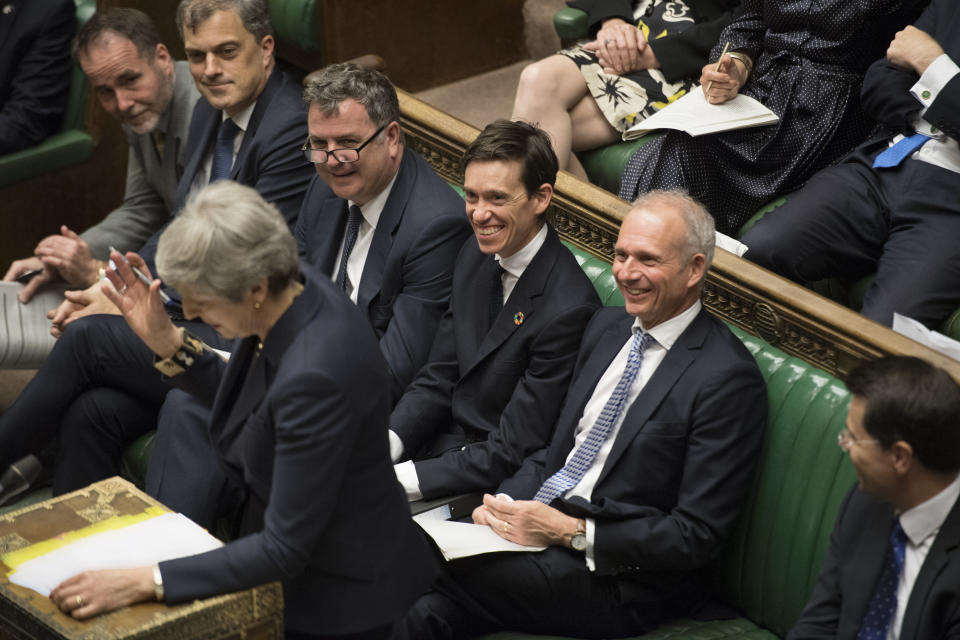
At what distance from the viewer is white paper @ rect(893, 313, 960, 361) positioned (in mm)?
2285

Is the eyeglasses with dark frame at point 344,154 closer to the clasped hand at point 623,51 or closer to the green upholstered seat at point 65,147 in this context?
the clasped hand at point 623,51

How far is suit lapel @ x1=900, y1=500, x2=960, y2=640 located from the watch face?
2.01ft

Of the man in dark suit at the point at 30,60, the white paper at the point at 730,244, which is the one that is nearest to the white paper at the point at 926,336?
the white paper at the point at 730,244

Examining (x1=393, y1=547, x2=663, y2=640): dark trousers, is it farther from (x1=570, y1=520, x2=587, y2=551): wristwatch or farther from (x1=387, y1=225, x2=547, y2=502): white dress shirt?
(x1=387, y1=225, x2=547, y2=502): white dress shirt

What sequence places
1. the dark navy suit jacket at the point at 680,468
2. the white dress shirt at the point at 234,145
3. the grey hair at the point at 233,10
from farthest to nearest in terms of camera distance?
the white dress shirt at the point at 234,145, the grey hair at the point at 233,10, the dark navy suit jacket at the point at 680,468

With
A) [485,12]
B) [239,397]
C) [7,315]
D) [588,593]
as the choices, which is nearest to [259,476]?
[239,397]

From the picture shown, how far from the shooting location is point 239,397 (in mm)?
2062

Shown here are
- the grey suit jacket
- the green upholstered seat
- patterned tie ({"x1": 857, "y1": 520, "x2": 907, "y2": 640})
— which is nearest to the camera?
patterned tie ({"x1": 857, "y1": 520, "x2": 907, "y2": 640})

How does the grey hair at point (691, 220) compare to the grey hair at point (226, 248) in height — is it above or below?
below

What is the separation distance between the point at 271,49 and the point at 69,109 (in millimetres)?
1230

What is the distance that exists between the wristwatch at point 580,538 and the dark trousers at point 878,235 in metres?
0.84

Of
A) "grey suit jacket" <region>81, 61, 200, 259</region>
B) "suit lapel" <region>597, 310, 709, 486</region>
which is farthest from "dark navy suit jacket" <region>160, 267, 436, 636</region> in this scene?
"grey suit jacket" <region>81, 61, 200, 259</region>

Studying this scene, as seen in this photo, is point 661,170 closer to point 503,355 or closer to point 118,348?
point 503,355

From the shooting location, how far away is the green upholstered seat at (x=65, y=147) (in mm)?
4219
